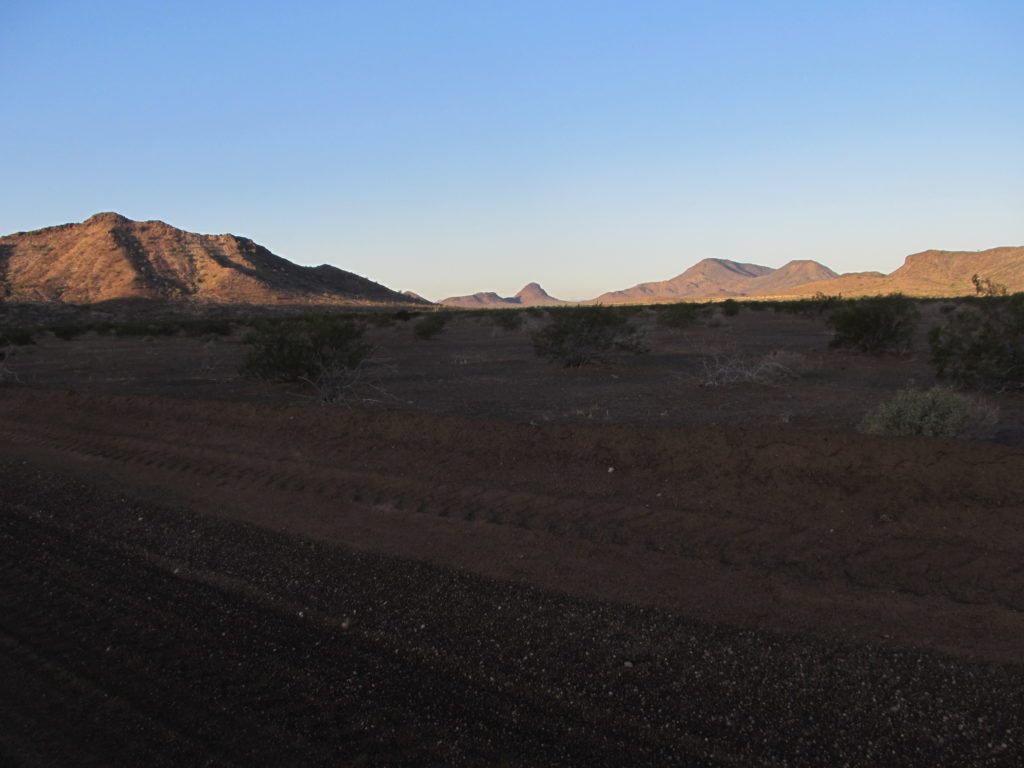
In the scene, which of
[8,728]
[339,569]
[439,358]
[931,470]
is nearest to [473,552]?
[339,569]

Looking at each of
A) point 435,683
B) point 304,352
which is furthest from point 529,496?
point 304,352

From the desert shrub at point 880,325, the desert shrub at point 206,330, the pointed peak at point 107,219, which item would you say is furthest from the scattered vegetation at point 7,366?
the pointed peak at point 107,219

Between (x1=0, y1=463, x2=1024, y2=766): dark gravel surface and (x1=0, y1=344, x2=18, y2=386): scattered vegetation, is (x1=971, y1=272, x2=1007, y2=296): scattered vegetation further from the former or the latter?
(x1=0, y1=344, x2=18, y2=386): scattered vegetation

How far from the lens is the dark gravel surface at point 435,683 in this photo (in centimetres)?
379

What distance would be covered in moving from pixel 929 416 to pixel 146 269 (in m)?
121

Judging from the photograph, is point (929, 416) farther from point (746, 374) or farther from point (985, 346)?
point (746, 374)

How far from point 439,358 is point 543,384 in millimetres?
12148

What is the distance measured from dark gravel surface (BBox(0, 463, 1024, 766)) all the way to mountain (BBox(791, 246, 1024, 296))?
456ft

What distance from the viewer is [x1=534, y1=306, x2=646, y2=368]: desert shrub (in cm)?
2517

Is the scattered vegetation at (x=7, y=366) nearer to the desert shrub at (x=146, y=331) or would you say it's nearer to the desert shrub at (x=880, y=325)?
the desert shrub at (x=146, y=331)

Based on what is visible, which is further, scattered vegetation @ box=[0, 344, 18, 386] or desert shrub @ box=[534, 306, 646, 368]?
desert shrub @ box=[534, 306, 646, 368]

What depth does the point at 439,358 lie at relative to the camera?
32.0 meters

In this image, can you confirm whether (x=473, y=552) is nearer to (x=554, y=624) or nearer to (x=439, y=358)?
(x=554, y=624)

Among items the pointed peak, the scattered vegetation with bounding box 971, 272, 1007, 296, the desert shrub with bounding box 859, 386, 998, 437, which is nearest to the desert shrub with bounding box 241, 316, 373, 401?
the desert shrub with bounding box 859, 386, 998, 437
